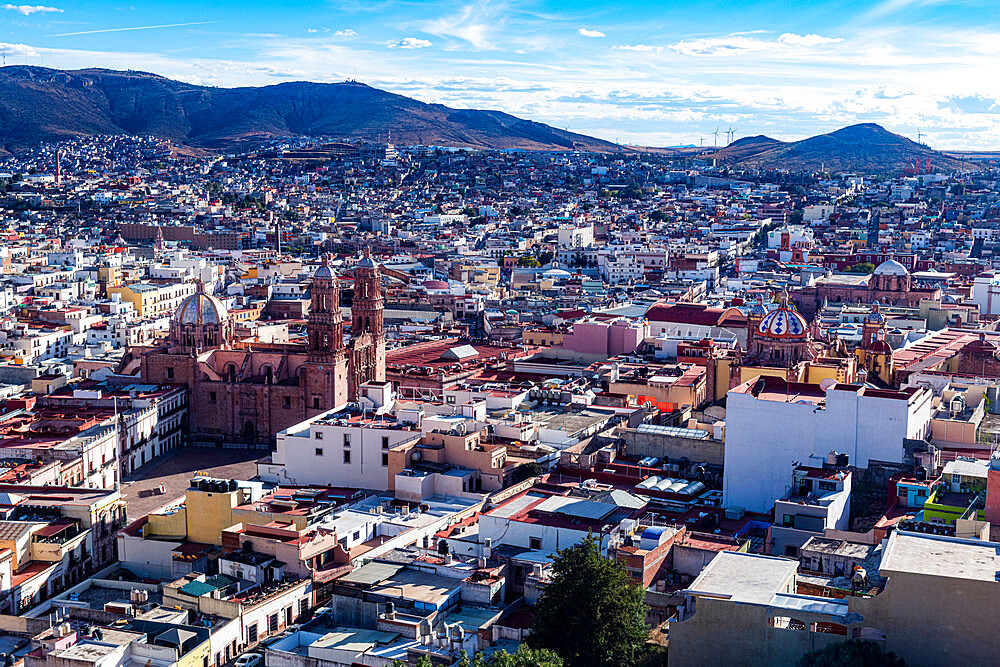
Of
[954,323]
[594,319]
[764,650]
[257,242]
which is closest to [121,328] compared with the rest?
[594,319]

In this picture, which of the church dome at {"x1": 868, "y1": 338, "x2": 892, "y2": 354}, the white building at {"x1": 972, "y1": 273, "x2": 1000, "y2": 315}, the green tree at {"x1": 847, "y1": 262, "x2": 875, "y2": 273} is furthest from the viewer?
the green tree at {"x1": 847, "y1": 262, "x2": 875, "y2": 273}

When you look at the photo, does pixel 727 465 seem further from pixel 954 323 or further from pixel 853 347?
pixel 954 323

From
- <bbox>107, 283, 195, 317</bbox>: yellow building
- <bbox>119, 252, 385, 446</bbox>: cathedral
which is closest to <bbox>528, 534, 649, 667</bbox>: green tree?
<bbox>119, 252, 385, 446</bbox>: cathedral

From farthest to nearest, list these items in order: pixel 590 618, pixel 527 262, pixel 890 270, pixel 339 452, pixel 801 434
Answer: pixel 527 262
pixel 890 270
pixel 339 452
pixel 801 434
pixel 590 618

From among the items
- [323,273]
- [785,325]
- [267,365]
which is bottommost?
[267,365]

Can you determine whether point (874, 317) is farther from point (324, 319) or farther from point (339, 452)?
point (339, 452)

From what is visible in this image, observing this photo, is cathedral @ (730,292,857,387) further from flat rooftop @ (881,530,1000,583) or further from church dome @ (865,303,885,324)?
flat rooftop @ (881,530,1000,583)

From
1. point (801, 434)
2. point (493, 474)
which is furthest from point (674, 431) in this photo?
point (493, 474)


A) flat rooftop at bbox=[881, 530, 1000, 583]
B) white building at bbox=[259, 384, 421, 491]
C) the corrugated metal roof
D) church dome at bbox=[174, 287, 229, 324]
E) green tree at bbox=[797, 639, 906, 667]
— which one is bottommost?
white building at bbox=[259, 384, 421, 491]
